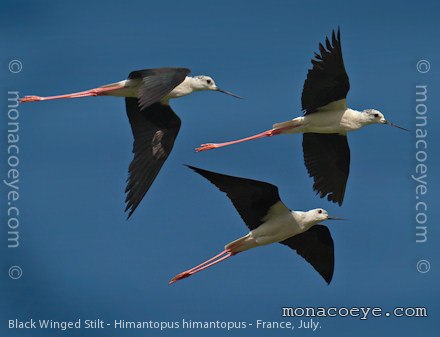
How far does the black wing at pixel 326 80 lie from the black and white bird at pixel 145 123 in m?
1.48

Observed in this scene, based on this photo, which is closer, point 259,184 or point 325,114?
point 259,184

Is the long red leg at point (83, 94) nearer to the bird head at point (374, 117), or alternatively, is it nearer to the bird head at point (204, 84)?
the bird head at point (204, 84)

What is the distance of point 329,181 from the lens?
20.2 m

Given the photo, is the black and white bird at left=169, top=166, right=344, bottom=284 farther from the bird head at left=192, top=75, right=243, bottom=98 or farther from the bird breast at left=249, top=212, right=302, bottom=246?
the bird head at left=192, top=75, right=243, bottom=98

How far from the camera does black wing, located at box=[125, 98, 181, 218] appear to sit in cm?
1969

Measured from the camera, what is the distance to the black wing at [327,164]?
20.2 meters

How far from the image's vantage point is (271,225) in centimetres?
1869

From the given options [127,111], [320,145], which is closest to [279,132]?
[320,145]

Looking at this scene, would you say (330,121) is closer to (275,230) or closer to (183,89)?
(275,230)

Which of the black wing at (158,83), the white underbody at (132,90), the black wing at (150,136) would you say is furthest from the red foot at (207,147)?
the black wing at (158,83)

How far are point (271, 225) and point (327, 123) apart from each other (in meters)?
1.71

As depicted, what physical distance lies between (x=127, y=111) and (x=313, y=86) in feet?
7.60

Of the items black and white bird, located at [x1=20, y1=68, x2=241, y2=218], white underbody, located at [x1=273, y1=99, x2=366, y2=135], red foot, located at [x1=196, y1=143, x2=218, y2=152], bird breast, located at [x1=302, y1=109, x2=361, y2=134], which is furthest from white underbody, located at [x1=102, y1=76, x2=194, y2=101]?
bird breast, located at [x1=302, y1=109, x2=361, y2=134]

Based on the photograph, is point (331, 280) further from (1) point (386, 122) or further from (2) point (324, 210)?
(1) point (386, 122)
